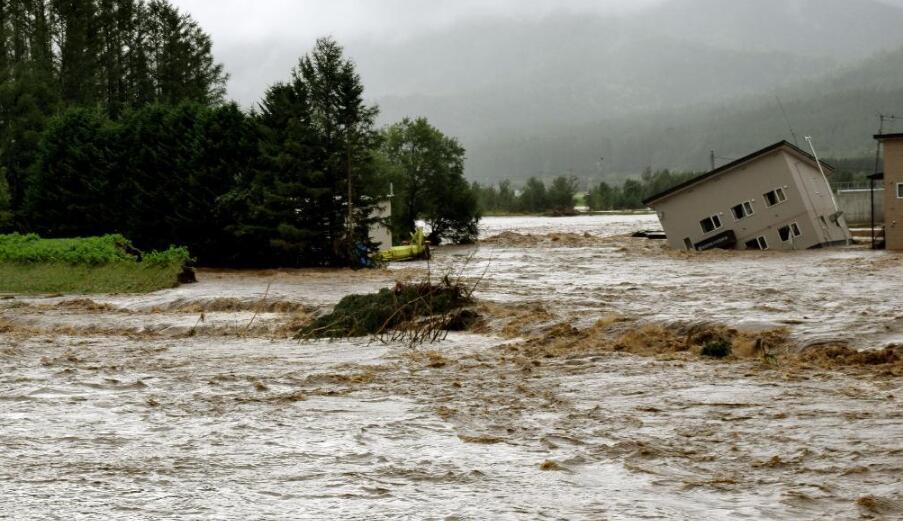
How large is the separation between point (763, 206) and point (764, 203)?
205 millimetres

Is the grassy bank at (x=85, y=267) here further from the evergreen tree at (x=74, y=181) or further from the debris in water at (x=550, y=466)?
the debris in water at (x=550, y=466)

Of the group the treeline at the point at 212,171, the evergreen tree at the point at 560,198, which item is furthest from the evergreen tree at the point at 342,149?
the evergreen tree at the point at 560,198

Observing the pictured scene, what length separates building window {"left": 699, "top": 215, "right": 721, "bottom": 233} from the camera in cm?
7119

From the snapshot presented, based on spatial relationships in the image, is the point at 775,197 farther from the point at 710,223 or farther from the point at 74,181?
the point at 74,181

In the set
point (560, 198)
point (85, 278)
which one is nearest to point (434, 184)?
point (85, 278)

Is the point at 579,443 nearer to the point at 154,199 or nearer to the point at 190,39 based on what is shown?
the point at 154,199

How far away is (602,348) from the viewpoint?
22094 millimetres

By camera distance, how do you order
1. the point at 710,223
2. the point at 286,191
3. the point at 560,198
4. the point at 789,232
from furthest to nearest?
the point at 560,198 < the point at 710,223 < the point at 789,232 < the point at 286,191

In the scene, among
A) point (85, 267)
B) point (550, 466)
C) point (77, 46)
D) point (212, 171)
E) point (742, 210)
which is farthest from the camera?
point (77, 46)

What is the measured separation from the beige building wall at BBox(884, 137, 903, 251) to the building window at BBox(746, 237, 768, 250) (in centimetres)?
841

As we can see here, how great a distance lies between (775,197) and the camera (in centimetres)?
6875

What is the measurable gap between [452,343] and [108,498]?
14.0 meters

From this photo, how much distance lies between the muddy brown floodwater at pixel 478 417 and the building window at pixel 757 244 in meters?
39.1

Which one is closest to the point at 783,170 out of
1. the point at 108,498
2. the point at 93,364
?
the point at 93,364
